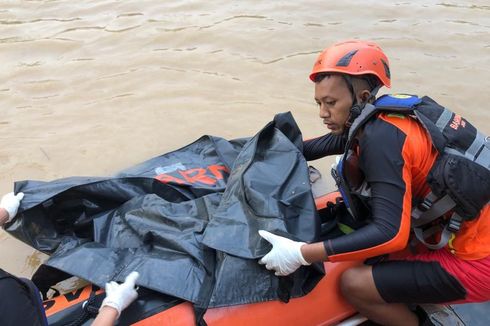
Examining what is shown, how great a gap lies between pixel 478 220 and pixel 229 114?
286cm

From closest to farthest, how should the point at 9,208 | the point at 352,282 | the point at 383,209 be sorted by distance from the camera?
1. the point at 383,209
2. the point at 352,282
3. the point at 9,208

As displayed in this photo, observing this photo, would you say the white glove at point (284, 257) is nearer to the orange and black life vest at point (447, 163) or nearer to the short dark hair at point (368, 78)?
the orange and black life vest at point (447, 163)

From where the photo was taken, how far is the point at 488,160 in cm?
199

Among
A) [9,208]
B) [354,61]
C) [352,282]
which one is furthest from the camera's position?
[9,208]

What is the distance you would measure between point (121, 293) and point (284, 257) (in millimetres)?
715

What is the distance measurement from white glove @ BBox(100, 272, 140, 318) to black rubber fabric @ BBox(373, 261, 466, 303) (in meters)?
1.12

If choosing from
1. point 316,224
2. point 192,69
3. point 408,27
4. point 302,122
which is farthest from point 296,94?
point 316,224

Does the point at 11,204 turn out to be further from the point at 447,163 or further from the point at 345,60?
the point at 447,163

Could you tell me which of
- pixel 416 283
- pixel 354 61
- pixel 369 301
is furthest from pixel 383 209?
pixel 354 61

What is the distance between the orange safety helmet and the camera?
2057 millimetres

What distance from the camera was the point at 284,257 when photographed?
1.98 meters

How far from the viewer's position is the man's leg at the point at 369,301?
85.7 inches

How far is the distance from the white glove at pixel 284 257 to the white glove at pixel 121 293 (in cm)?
58

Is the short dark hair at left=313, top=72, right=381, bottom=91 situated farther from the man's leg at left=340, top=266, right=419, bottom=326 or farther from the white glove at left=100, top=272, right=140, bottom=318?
the white glove at left=100, top=272, right=140, bottom=318
